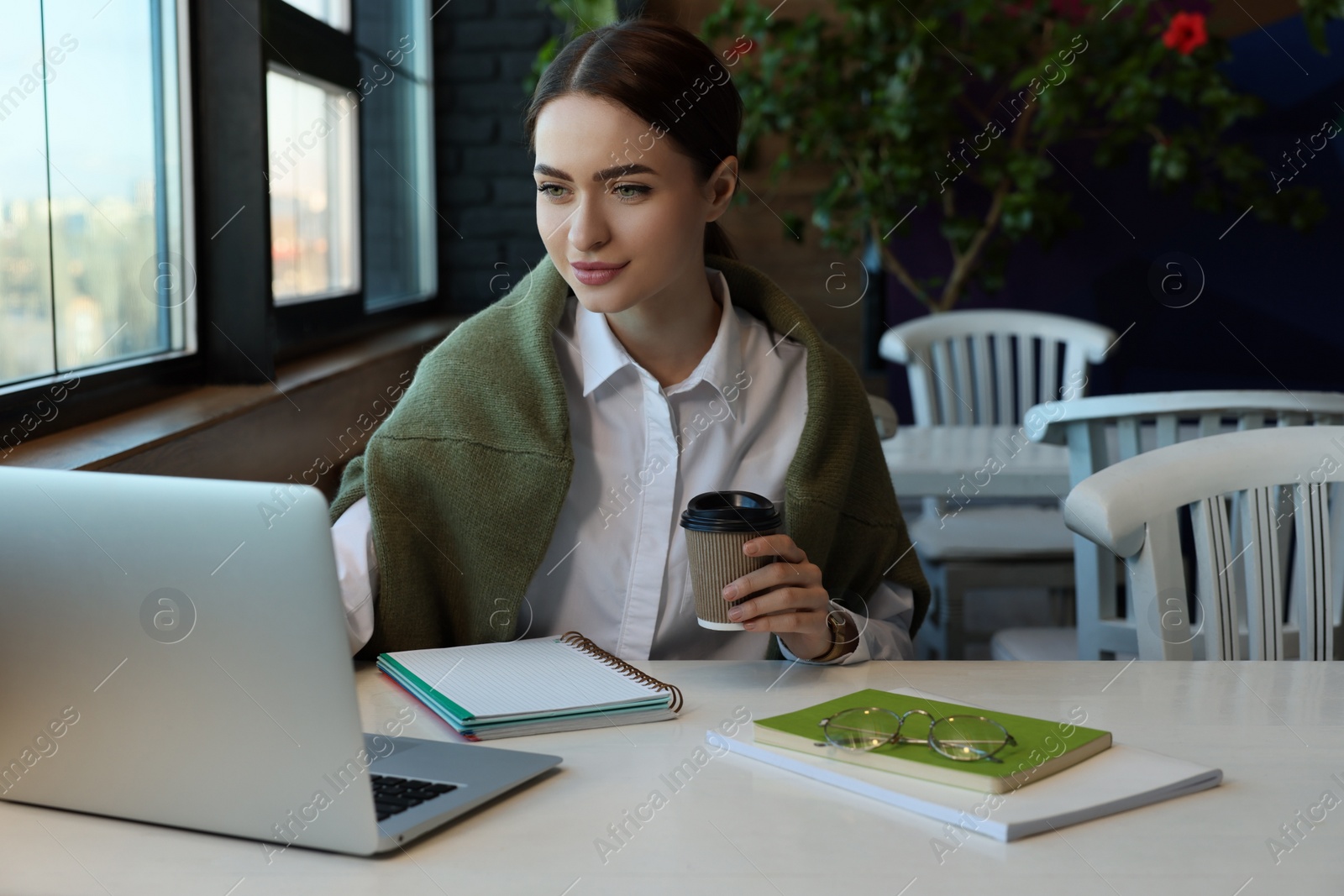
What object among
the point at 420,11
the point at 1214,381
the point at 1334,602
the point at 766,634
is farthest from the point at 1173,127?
the point at 766,634

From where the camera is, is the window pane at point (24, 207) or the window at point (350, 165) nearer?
the window pane at point (24, 207)

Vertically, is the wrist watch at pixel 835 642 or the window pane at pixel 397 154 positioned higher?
the window pane at pixel 397 154

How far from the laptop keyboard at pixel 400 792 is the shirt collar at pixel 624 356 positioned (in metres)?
0.60

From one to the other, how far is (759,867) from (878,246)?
3117 millimetres

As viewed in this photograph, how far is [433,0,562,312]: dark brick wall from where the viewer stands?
141 inches

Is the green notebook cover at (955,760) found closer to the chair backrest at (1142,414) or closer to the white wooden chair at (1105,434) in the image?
the white wooden chair at (1105,434)

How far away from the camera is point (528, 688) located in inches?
44.1

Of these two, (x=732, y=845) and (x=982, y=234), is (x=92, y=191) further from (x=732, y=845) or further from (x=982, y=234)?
(x=982, y=234)

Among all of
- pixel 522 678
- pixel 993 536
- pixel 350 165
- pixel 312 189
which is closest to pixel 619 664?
pixel 522 678

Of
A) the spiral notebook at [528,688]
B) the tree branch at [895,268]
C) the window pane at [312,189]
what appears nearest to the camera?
the spiral notebook at [528,688]

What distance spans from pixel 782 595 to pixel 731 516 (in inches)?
3.8

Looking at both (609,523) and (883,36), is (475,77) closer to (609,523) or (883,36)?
(883,36)

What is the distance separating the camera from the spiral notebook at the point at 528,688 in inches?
41.6

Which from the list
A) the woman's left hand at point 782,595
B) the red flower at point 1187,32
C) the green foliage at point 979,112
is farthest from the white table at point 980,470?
the red flower at point 1187,32
